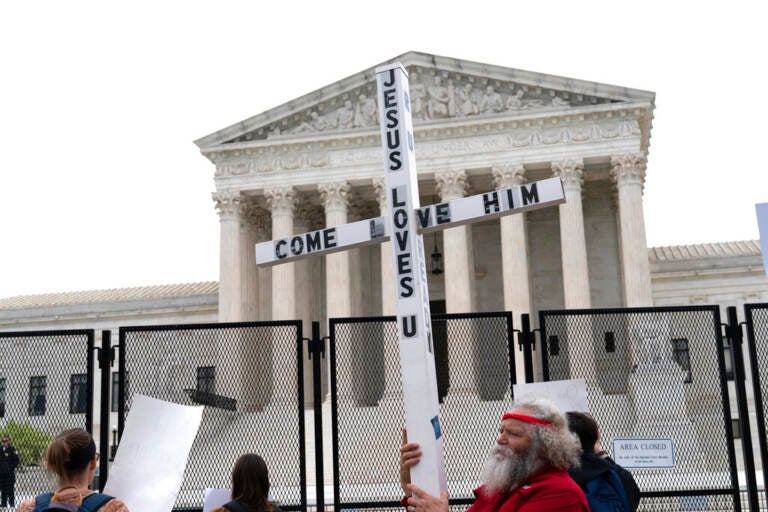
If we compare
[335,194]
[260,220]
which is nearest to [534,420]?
[335,194]

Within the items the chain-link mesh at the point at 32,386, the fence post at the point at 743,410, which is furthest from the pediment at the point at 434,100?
the chain-link mesh at the point at 32,386

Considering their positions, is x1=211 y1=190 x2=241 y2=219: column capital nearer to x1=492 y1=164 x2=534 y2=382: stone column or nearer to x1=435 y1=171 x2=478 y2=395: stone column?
x1=435 y1=171 x2=478 y2=395: stone column

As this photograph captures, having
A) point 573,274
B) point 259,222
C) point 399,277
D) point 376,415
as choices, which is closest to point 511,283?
point 573,274

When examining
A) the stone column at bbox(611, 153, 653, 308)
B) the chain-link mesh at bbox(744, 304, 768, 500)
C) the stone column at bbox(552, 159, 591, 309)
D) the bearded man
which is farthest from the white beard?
the stone column at bbox(552, 159, 591, 309)

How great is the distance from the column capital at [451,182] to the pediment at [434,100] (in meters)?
2.47

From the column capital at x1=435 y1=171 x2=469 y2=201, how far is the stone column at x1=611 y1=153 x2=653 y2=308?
6583 millimetres

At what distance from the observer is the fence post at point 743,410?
7.72 m

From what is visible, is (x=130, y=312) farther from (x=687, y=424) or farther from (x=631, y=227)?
(x=687, y=424)

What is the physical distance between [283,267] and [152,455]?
98.9ft

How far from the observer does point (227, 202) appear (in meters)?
38.7

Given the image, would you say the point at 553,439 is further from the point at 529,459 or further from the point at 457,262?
the point at 457,262

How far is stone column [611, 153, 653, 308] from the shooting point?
34312 millimetres

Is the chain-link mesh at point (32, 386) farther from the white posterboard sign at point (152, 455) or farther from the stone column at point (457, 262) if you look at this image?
the stone column at point (457, 262)

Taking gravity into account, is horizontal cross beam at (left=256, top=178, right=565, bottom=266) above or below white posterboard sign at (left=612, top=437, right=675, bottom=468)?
above
